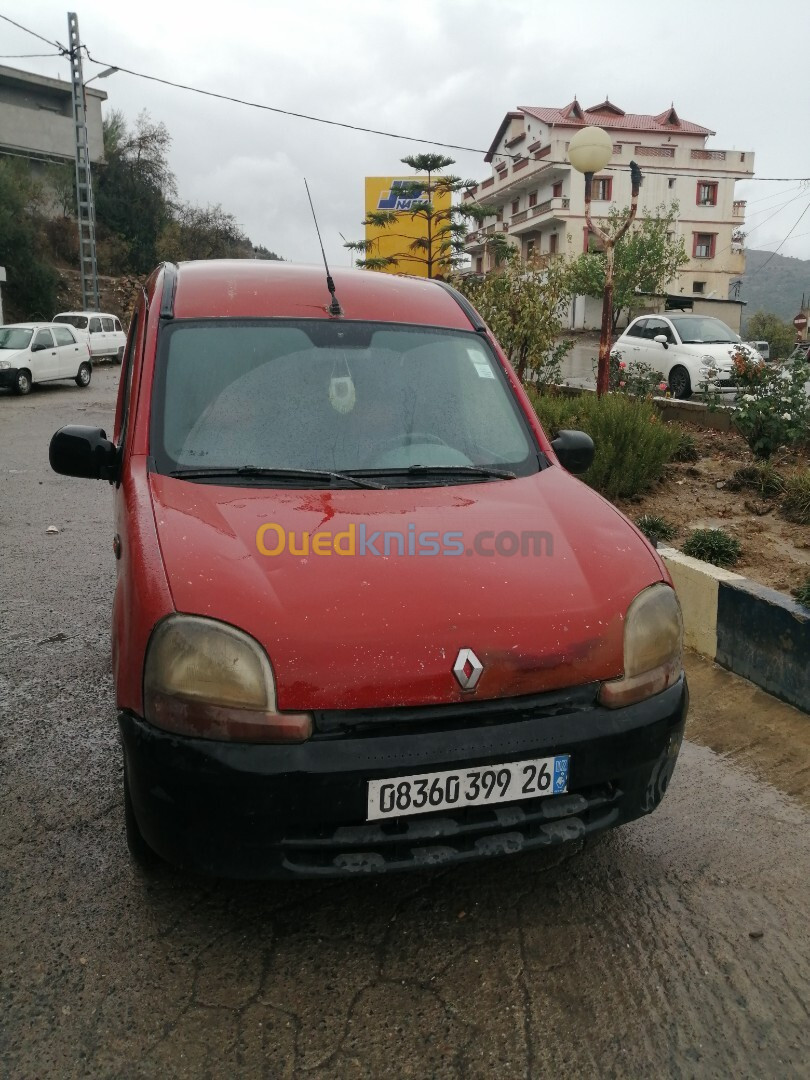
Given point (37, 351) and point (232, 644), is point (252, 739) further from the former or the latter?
point (37, 351)

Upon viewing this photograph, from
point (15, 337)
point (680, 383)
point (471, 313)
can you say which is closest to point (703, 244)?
point (680, 383)

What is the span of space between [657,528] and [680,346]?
12.2 meters

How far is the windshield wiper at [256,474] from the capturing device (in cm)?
284

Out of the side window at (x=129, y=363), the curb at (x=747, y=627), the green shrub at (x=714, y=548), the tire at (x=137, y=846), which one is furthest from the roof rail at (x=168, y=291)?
the green shrub at (x=714, y=548)

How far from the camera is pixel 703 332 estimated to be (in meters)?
17.3

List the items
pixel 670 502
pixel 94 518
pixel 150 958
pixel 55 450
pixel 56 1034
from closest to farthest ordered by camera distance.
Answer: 1. pixel 56 1034
2. pixel 150 958
3. pixel 55 450
4. pixel 670 502
5. pixel 94 518

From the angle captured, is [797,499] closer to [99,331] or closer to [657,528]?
[657,528]

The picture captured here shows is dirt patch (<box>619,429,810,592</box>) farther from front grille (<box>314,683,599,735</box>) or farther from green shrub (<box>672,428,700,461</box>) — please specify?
front grille (<box>314,683,599,735</box>)

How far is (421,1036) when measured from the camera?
6.81 ft

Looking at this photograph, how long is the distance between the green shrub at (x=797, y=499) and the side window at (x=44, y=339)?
2066cm

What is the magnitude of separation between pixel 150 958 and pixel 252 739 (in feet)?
2.43

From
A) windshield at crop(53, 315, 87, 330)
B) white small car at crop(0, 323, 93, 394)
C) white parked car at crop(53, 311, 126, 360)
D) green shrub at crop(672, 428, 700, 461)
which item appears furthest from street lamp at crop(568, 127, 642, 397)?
windshield at crop(53, 315, 87, 330)

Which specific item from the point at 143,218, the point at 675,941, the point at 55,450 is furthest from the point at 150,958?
the point at 143,218

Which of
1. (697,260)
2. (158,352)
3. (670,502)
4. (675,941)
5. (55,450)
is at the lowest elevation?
(675,941)
